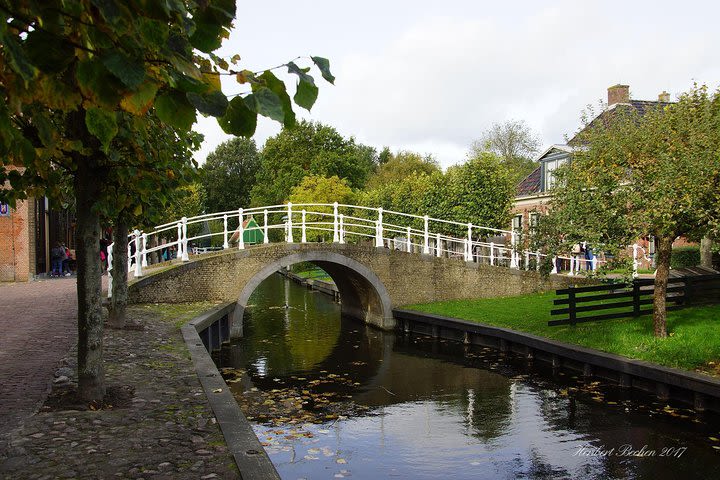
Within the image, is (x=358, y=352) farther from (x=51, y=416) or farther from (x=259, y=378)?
(x=51, y=416)

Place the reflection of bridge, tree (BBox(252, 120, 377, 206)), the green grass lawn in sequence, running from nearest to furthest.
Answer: the green grass lawn < the reflection of bridge < tree (BBox(252, 120, 377, 206))

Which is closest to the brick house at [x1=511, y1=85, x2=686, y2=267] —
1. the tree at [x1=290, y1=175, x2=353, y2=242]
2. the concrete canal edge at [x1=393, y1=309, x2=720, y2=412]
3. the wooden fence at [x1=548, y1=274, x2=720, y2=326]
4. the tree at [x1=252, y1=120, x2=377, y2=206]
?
the concrete canal edge at [x1=393, y1=309, x2=720, y2=412]

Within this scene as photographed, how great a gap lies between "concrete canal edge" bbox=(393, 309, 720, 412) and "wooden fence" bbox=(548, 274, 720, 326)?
98 centimetres

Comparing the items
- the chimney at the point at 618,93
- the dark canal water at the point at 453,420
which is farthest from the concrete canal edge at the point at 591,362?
the chimney at the point at 618,93

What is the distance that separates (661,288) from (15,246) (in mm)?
20665

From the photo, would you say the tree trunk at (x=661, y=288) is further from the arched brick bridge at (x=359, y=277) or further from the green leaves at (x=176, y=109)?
the green leaves at (x=176, y=109)

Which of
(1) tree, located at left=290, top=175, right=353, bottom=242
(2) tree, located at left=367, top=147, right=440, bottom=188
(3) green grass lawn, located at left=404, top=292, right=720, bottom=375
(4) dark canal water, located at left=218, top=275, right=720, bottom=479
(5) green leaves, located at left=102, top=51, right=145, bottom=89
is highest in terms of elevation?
(2) tree, located at left=367, top=147, right=440, bottom=188

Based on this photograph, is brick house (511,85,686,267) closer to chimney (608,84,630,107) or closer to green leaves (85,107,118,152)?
chimney (608,84,630,107)

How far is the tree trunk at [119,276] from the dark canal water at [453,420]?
2.41 m

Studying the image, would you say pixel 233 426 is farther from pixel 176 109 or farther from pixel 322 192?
pixel 322 192

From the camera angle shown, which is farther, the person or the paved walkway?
the person

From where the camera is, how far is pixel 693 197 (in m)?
10.5

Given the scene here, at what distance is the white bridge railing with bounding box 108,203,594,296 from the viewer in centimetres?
1742

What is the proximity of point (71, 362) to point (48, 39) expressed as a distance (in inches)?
274
